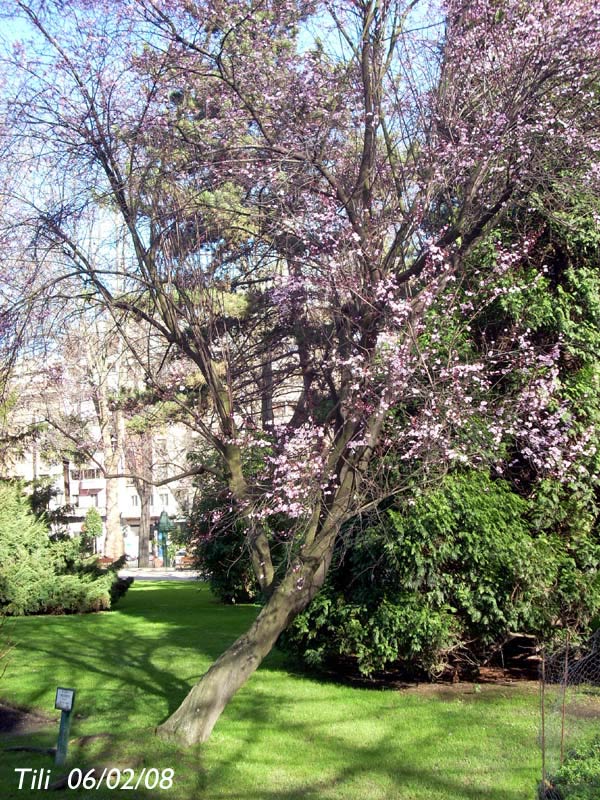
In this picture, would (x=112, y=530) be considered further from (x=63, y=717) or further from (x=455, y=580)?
(x=63, y=717)

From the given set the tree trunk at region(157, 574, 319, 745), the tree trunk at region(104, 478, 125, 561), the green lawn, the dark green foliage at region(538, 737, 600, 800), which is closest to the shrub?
the green lawn

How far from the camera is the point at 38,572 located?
1608 centimetres

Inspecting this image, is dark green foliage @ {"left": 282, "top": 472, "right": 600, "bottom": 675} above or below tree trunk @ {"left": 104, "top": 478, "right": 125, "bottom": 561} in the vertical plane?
below

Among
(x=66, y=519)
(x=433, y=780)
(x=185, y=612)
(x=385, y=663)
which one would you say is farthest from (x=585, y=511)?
(x=66, y=519)

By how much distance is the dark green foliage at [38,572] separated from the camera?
15.7 meters

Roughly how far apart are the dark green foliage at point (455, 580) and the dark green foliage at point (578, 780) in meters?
3.44

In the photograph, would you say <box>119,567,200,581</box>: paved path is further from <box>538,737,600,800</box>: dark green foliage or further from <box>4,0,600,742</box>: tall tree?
<box>538,737,600,800</box>: dark green foliage

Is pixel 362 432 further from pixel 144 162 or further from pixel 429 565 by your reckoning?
pixel 144 162

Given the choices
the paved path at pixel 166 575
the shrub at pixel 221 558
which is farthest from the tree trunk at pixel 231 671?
the paved path at pixel 166 575

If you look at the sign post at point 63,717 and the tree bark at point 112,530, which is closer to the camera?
the sign post at point 63,717

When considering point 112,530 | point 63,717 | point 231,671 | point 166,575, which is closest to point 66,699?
point 63,717

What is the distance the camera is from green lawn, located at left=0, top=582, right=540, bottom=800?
6.14 m

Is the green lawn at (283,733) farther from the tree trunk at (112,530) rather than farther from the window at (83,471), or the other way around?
the tree trunk at (112,530)

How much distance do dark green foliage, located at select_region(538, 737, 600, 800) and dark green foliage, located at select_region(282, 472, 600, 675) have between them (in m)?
3.44
